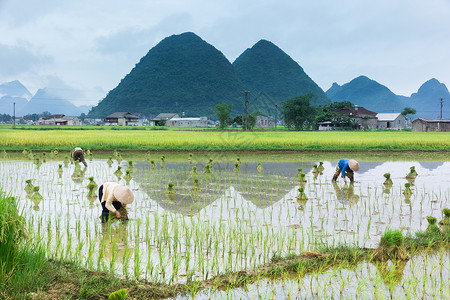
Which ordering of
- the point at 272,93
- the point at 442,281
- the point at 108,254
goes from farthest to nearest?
the point at 272,93 < the point at 108,254 < the point at 442,281

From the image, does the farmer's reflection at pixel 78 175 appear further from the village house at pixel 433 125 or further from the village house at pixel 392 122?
the village house at pixel 392 122

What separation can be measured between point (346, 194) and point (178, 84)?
414 ft

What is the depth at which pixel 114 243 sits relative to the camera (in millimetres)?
4047

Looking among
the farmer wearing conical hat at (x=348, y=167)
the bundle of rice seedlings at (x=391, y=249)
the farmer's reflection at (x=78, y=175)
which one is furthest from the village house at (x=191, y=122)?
the bundle of rice seedlings at (x=391, y=249)

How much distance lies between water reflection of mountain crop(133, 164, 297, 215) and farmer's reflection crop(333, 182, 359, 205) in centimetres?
119

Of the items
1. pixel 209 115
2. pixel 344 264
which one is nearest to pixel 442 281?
pixel 344 264

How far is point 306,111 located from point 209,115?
60745 millimetres

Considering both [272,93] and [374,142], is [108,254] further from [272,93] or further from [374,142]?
[272,93]

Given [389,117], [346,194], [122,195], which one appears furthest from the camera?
[389,117]

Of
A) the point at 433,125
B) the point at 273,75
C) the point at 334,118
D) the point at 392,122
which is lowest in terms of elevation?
the point at 433,125

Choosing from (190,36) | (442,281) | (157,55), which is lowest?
(442,281)

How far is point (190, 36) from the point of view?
552 ft

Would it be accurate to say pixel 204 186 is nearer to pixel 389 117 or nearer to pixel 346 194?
pixel 346 194

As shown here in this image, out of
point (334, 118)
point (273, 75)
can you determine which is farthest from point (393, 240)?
point (273, 75)
